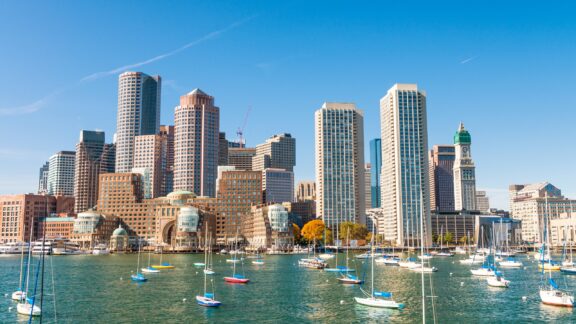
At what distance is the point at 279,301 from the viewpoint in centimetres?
9525

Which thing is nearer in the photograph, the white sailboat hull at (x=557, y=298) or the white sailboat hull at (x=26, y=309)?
the white sailboat hull at (x=26, y=309)

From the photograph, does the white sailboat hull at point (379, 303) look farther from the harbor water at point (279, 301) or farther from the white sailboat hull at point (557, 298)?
the white sailboat hull at point (557, 298)

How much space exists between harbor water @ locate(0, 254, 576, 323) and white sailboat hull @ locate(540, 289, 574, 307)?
1.52 m

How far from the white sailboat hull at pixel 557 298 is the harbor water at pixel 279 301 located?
4.98 feet

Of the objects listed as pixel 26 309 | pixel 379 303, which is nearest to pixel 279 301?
pixel 379 303

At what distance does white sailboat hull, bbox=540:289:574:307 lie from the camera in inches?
3403

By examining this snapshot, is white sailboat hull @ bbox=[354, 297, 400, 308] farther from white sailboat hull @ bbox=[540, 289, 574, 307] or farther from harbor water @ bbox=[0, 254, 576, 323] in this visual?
white sailboat hull @ bbox=[540, 289, 574, 307]

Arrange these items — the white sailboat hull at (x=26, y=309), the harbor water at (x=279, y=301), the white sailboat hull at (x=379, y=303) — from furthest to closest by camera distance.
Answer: the white sailboat hull at (x=379, y=303) < the harbor water at (x=279, y=301) < the white sailboat hull at (x=26, y=309)

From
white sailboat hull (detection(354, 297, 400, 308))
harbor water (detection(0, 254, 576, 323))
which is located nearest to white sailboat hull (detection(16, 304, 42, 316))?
harbor water (detection(0, 254, 576, 323))

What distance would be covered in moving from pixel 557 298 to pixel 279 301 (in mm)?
45190

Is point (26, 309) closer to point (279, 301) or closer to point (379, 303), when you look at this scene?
point (279, 301)

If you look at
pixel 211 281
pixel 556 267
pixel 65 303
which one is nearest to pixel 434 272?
pixel 556 267

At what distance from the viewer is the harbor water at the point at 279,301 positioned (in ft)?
257

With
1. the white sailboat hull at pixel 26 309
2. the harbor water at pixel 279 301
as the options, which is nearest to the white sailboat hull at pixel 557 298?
the harbor water at pixel 279 301
